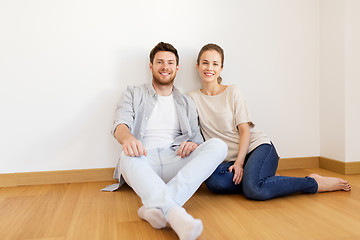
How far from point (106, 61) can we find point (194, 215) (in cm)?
122

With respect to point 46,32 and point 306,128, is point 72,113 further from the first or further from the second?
point 306,128

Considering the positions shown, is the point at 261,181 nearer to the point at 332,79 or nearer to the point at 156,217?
the point at 156,217

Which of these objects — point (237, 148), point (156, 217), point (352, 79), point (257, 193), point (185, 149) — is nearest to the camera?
point (156, 217)

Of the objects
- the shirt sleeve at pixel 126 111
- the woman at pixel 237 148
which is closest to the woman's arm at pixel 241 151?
the woman at pixel 237 148

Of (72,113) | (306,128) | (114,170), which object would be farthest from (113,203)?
(306,128)

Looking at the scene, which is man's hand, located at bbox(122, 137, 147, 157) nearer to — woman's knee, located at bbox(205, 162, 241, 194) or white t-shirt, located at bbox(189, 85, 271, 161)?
woman's knee, located at bbox(205, 162, 241, 194)

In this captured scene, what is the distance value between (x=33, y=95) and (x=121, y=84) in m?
0.57

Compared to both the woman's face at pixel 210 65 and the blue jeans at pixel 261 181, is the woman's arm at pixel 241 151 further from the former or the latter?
the woman's face at pixel 210 65

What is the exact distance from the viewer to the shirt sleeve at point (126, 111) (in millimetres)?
1801

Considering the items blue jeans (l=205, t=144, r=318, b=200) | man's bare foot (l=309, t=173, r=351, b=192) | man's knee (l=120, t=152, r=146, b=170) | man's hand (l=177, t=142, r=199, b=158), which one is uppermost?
man's knee (l=120, t=152, r=146, b=170)

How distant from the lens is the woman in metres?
1.70

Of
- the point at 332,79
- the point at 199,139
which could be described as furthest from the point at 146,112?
the point at 332,79

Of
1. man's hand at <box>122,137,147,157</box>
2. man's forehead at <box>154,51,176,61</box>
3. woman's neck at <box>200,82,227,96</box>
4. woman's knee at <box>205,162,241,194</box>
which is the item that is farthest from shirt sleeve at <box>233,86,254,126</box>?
man's hand at <box>122,137,147,157</box>

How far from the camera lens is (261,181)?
5.57 feet
